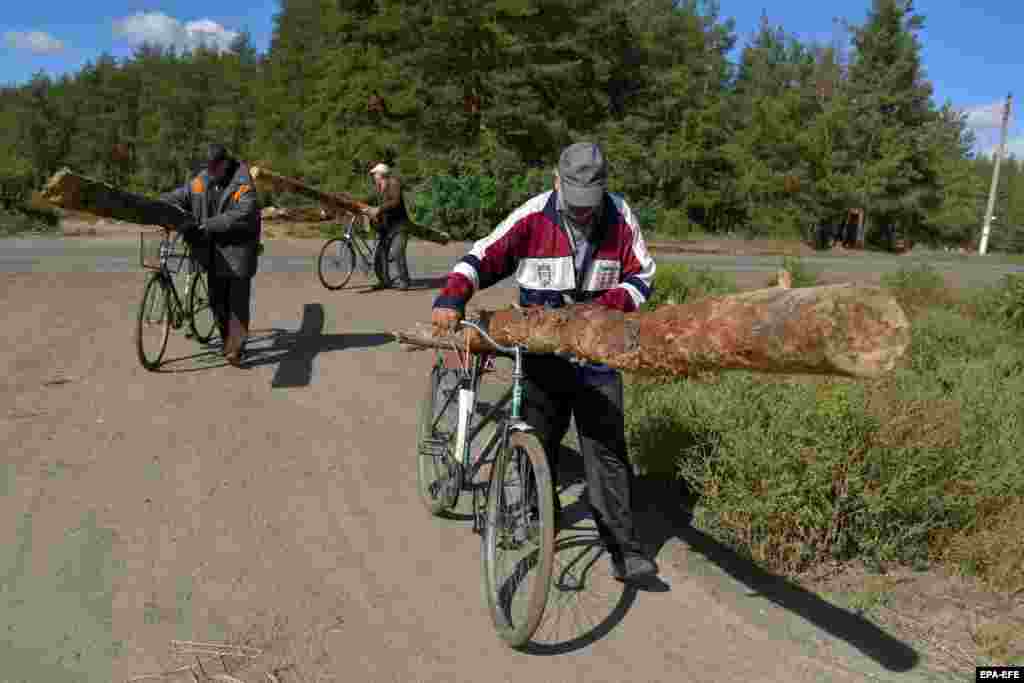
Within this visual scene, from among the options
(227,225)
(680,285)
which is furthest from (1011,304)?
(227,225)

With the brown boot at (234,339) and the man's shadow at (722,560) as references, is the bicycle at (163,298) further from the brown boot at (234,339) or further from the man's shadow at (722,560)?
the man's shadow at (722,560)

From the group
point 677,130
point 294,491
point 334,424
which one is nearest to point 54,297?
point 334,424

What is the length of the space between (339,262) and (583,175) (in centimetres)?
967

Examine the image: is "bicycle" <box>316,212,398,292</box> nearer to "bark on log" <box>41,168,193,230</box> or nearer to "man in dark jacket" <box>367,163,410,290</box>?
"man in dark jacket" <box>367,163,410,290</box>

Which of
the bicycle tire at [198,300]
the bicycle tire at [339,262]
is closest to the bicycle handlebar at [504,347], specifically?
the bicycle tire at [198,300]

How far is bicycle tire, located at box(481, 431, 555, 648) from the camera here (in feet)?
11.7

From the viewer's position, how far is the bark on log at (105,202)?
6.42 metres

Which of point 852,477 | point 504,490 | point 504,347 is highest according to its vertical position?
point 504,347

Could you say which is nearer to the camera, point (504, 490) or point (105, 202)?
point (504, 490)

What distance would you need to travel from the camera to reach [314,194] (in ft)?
39.9

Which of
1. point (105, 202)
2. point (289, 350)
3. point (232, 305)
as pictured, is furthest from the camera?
point (289, 350)

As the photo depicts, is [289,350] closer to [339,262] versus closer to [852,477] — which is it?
[339,262]

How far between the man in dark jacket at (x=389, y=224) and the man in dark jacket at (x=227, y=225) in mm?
4866

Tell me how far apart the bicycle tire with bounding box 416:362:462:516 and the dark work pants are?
132 inches
